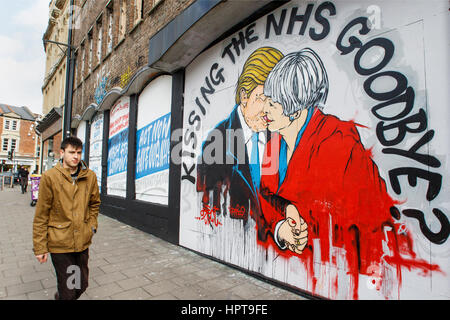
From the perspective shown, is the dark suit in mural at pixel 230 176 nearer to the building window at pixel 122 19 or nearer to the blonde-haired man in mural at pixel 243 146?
the blonde-haired man in mural at pixel 243 146

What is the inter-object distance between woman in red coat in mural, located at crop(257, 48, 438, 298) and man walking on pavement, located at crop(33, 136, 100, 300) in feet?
7.46

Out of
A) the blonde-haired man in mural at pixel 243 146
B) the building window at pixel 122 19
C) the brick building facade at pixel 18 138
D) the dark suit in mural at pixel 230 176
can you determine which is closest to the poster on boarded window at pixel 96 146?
the building window at pixel 122 19

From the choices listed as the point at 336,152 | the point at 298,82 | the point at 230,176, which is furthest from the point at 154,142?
the point at 336,152

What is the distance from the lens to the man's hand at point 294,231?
320 cm

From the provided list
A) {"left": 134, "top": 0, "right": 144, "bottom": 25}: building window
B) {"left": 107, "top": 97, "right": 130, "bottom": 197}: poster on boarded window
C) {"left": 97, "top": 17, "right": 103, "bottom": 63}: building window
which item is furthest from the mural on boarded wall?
{"left": 97, "top": 17, "right": 103, "bottom": 63}: building window

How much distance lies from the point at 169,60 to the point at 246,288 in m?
4.55

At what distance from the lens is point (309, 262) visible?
3109 mm

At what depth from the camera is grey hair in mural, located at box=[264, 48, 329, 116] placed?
3.19 metres

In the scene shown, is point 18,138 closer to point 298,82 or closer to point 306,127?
point 298,82

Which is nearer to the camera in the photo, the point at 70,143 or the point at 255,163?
the point at 70,143

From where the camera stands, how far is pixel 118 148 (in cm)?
871

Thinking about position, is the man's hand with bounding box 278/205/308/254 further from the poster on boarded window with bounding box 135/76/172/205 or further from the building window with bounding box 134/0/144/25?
the building window with bounding box 134/0/144/25

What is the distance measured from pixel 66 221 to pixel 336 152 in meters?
2.88

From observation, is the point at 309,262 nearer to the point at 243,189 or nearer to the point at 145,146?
the point at 243,189
